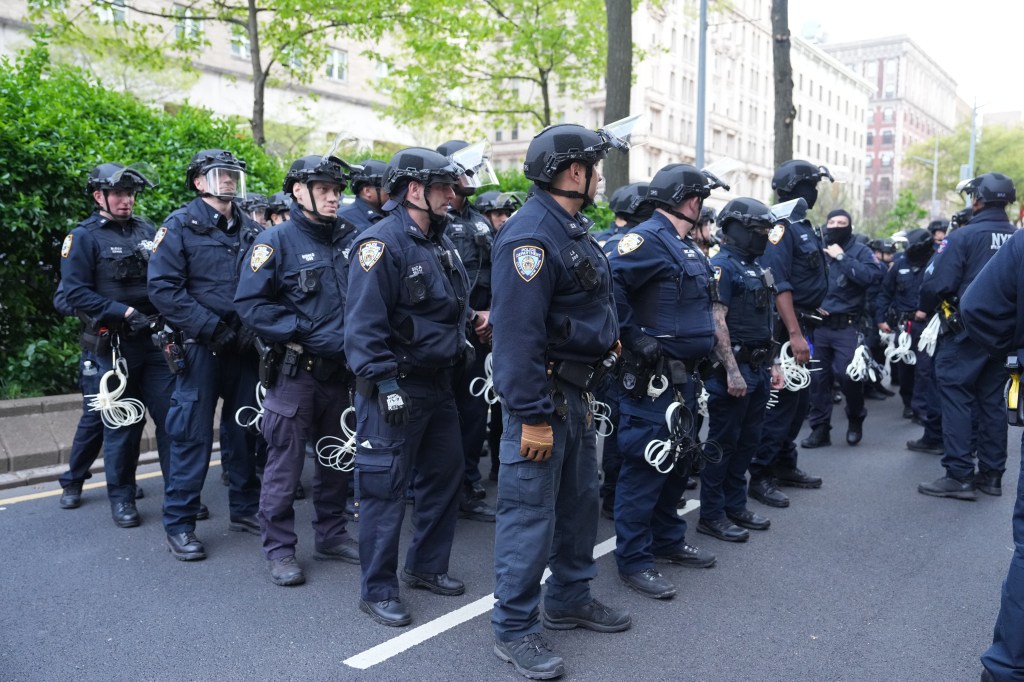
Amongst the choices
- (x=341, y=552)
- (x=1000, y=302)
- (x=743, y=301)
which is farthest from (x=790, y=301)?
(x=341, y=552)

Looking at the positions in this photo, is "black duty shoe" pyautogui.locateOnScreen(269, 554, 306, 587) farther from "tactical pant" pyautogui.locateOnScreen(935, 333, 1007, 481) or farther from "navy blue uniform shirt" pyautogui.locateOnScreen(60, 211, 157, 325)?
"tactical pant" pyautogui.locateOnScreen(935, 333, 1007, 481)

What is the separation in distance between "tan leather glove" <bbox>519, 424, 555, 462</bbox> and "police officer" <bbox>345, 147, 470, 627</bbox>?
0.70 m

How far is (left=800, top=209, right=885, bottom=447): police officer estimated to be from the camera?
7754 mm

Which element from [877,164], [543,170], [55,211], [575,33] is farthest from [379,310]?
[877,164]

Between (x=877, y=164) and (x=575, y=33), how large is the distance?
93.3 m

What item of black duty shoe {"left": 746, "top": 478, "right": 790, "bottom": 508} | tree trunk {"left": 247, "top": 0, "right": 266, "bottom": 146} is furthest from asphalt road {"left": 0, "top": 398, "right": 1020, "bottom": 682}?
tree trunk {"left": 247, "top": 0, "right": 266, "bottom": 146}

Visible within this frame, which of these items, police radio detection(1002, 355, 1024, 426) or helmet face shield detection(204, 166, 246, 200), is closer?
police radio detection(1002, 355, 1024, 426)

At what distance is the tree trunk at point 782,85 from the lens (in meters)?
12.2

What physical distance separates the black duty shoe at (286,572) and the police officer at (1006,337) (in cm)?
323

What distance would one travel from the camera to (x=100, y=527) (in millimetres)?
5414

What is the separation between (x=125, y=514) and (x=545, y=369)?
338cm

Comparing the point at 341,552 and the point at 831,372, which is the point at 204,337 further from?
the point at 831,372

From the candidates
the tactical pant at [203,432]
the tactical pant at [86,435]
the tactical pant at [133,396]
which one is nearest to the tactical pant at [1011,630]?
the tactical pant at [203,432]

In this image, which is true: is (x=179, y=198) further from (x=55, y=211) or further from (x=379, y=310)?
(x=379, y=310)
